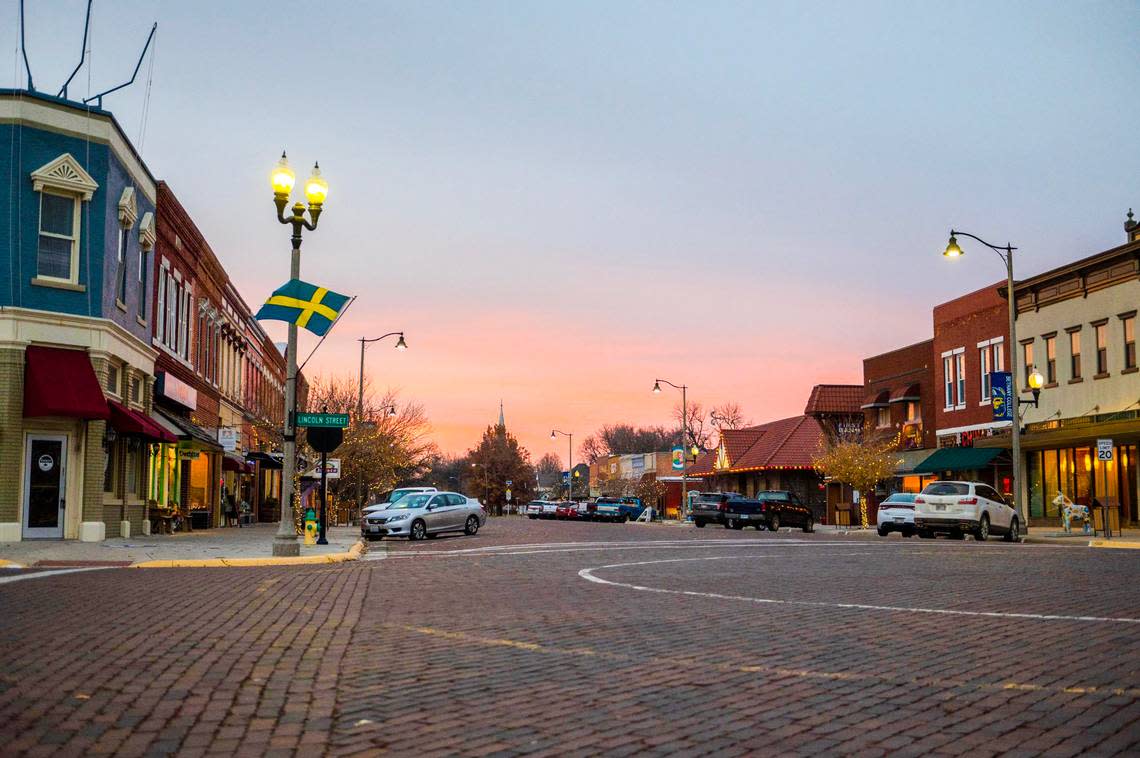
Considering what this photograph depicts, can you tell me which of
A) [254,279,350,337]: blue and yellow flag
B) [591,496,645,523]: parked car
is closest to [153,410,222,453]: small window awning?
[254,279,350,337]: blue and yellow flag

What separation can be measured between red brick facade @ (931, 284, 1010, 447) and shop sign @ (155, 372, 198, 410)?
1187 inches

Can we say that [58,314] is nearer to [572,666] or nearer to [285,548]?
[285,548]

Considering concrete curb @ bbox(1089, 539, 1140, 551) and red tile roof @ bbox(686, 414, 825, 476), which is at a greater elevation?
red tile roof @ bbox(686, 414, 825, 476)

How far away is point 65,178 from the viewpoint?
25.7 meters

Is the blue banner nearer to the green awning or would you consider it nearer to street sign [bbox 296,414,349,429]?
the green awning

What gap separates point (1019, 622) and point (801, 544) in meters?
17.5

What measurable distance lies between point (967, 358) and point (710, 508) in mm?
12682

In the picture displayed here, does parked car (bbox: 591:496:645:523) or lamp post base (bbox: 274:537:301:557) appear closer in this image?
lamp post base (bbox: 274:537:301:557)

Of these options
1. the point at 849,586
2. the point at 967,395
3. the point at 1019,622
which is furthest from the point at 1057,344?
the point at 1019,622

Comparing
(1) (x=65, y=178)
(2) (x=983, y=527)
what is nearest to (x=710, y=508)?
(2) (x=983, y=527)

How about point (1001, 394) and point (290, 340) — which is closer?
point (290, 340)

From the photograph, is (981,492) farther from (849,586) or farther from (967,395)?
(849,586)

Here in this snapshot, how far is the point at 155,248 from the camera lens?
32656mm

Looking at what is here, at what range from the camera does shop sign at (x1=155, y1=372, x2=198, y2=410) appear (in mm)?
33125
